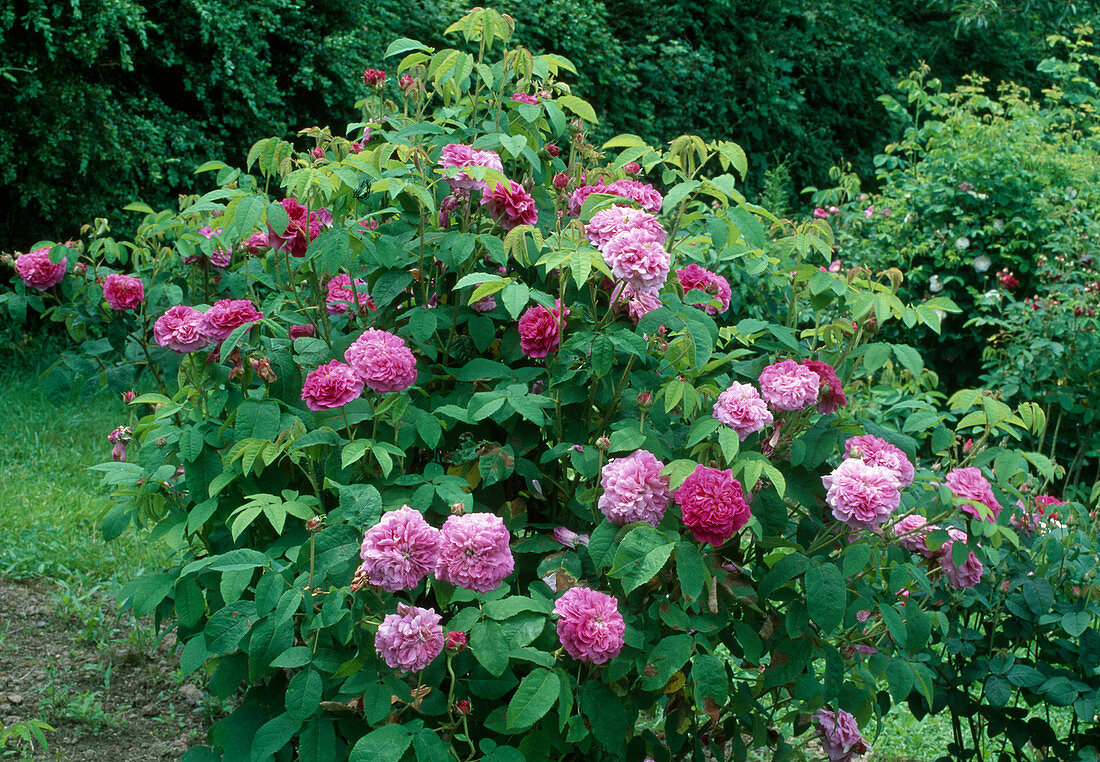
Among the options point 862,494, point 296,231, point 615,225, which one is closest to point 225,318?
point 296,231

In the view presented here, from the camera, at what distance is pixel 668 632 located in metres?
1.73

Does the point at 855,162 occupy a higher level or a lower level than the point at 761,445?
lower

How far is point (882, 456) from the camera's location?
5.45 ft

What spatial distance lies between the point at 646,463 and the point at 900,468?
0.47m

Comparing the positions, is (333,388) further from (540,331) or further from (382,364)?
(540,331)

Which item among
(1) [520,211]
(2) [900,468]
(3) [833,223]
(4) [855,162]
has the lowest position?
(4) [855,162]

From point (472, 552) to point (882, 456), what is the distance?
2.50 feet

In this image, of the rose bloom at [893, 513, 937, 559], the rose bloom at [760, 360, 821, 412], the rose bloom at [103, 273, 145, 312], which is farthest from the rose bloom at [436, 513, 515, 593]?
the rose bloom at [103, 273, 145, 312]

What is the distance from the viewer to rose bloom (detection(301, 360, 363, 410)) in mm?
1651

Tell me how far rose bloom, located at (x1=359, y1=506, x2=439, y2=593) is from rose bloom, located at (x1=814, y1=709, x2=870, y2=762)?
43.5 inches

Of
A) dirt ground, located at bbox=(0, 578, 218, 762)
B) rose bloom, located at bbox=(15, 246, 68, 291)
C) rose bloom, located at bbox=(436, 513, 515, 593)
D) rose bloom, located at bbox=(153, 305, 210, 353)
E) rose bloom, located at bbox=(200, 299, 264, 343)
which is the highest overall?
rose bloom, located at bbox=(200, 299, 264, 343)

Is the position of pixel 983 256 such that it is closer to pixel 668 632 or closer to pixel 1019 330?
pixel 1019 330

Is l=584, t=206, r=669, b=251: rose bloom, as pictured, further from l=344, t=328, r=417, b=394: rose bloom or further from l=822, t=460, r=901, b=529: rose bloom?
l=822, t=460, r=901, b=529: rose bloom

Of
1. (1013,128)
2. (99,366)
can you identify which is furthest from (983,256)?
(99,366)
